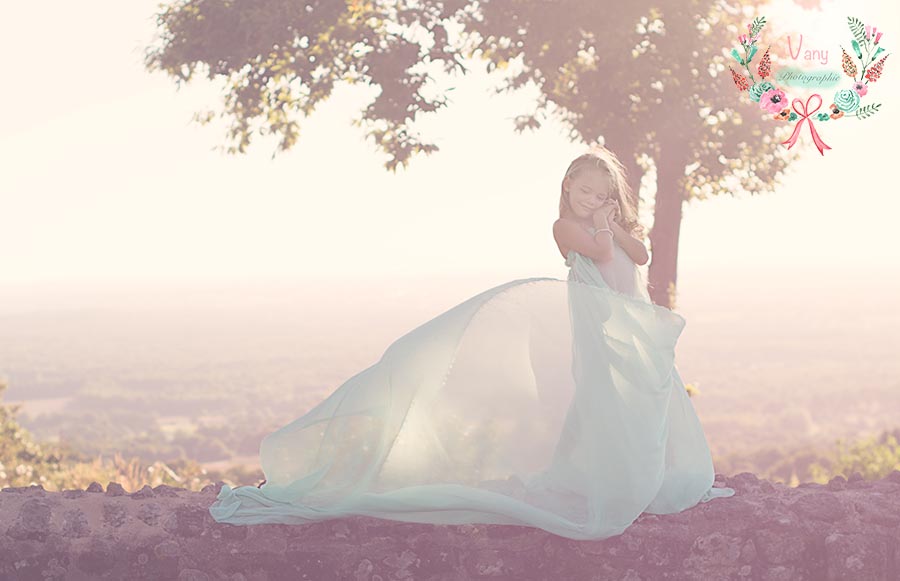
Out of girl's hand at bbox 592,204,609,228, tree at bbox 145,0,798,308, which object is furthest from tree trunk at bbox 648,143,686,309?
girl's hand at bbox 592,204,609,228

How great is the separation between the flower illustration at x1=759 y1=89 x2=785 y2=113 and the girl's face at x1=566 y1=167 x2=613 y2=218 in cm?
680

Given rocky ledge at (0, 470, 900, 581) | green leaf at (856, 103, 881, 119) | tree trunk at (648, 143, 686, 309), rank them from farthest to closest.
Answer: tree trunk at (648, 143, 686, 309) < green leaf at (856, 103, 881, 119) < rocky ledge at (0, 470, 900, 581)

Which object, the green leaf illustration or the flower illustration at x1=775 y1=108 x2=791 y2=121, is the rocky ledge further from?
the green leaf illustration

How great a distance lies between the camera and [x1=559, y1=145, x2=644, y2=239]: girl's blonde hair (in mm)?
6355

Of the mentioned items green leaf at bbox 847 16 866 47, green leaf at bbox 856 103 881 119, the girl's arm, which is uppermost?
green leaf at bbox 847 16 866 47

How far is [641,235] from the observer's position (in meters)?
6.68

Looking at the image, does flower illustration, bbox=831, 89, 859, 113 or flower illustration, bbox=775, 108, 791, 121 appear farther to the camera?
flower illustration, bbox=775, 108, 791, 121

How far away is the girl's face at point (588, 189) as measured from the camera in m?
6.32

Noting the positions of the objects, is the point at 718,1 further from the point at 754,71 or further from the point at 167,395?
the point at 167,395

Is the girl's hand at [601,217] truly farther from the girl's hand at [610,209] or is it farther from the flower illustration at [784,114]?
the flower illustration at [784,114]

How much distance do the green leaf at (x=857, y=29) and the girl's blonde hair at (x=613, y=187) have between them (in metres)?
5.45

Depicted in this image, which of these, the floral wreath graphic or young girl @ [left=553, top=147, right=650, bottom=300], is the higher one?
the floral wreath graphic

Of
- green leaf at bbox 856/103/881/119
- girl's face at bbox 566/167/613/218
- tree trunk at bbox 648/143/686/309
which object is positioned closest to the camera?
girl's face at bbox 566/167/613/218

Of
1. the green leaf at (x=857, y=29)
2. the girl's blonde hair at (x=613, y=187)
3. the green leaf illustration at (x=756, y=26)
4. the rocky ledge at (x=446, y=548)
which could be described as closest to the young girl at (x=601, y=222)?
the girl's blonde hair at (x=613, y=187)
